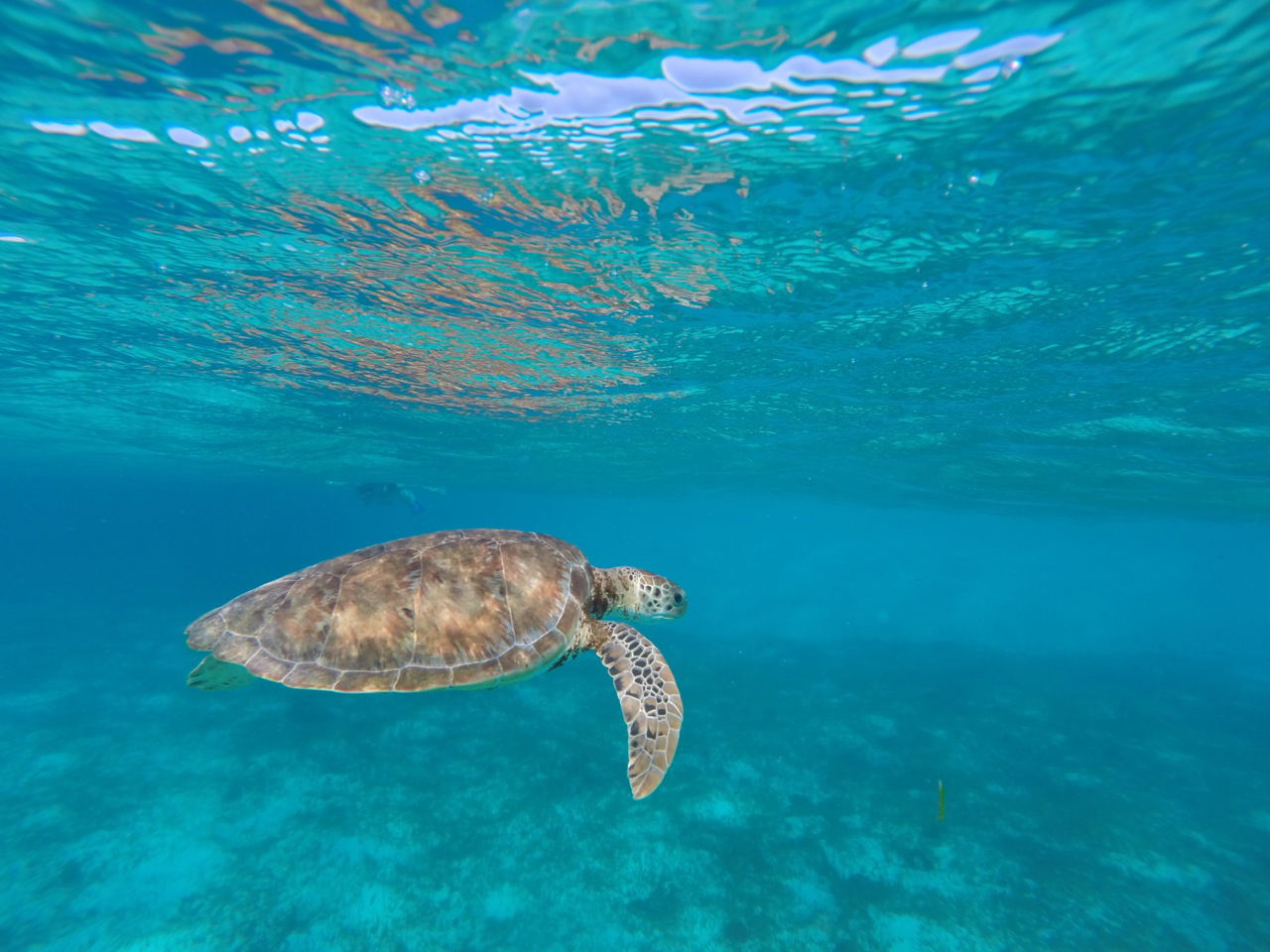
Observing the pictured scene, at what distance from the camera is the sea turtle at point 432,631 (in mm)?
5996

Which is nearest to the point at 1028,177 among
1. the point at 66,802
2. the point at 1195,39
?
the point at 1195,39

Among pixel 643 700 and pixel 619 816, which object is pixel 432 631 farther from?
pixel 619 816

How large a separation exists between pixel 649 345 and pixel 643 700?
11594 mm

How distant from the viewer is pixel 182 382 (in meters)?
21.6

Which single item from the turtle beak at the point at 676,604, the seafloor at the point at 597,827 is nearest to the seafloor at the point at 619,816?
the seafloor at the point at 597,827

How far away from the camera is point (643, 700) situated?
21.9 ft

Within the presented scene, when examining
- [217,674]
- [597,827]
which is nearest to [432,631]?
[217,674]

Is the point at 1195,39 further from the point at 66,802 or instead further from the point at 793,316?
the point at 66,802

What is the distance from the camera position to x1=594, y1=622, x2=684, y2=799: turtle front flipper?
19.0 ft

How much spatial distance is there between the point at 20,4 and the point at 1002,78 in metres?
11.5

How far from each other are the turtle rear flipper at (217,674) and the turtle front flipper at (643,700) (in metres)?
4.31

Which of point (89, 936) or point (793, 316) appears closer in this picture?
point (89, 936)

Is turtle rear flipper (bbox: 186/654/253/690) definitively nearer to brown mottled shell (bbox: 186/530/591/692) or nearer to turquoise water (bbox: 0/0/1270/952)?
brown mottled shell (bbox: 186/530/591/692)

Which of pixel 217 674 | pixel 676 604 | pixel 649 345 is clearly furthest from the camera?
pixel 649 345
